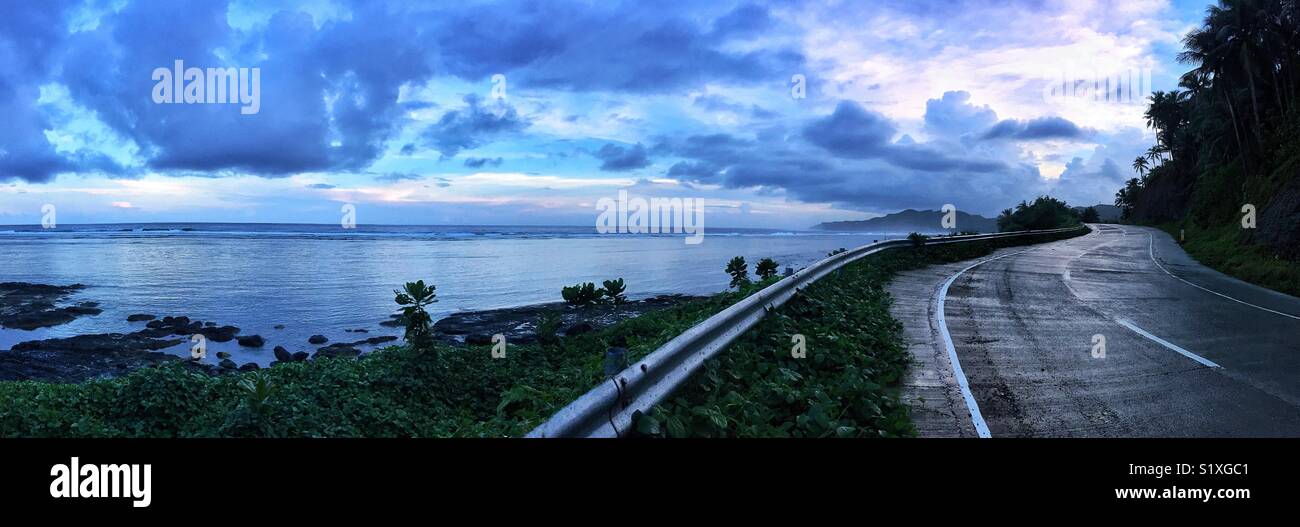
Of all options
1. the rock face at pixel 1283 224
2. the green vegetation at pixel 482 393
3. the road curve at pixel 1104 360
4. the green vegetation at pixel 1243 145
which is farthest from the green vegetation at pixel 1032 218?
the green vegetation at pixel 482 393

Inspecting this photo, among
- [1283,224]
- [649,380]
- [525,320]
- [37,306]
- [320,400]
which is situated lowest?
[525,320]

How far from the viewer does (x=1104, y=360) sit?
7.66 m

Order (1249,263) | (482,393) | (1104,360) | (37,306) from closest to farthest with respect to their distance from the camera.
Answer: (1104,360), (482,393), (37,306), (1249,263)

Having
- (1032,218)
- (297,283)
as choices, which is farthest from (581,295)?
(1032,218)

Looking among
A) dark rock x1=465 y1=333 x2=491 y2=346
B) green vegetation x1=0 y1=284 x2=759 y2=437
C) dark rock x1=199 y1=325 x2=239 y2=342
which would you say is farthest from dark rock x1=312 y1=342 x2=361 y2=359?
green vegetation x1=0 y1=284 x2=759 y2=437

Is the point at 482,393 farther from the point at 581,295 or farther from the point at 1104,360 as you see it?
the point at 581,295

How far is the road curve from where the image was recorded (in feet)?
17.5

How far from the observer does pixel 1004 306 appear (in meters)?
12.4

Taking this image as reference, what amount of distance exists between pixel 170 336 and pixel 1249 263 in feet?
105

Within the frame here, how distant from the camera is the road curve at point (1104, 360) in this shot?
5328 mm
